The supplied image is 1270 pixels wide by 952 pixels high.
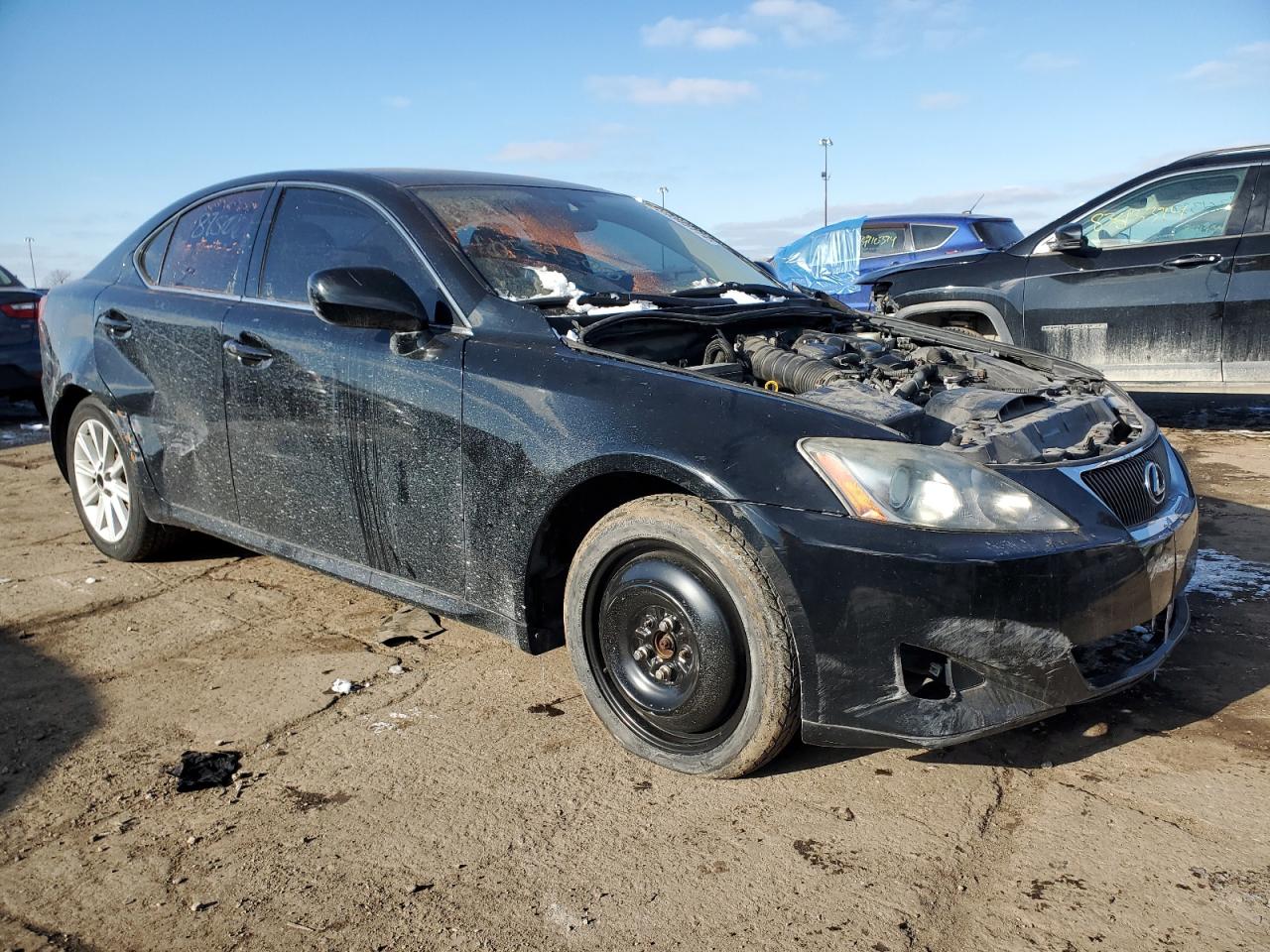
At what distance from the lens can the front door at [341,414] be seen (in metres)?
3.14

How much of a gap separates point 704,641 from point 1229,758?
1418mm

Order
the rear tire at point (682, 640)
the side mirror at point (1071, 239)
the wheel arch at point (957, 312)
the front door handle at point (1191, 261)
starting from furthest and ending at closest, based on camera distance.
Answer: the wheel arch at point (957, 312) < the side mirror at point (1071, 239) < the front door handle at point (1191, 261) < the rear tire at point (682, 640)

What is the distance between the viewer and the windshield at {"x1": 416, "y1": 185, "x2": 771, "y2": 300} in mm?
3412

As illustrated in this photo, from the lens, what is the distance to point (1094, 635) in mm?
2475

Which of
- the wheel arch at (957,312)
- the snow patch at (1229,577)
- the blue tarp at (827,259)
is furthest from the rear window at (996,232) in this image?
the snow patch at (1229,577)

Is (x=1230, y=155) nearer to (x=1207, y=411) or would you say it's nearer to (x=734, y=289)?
(x=1207, y=411)

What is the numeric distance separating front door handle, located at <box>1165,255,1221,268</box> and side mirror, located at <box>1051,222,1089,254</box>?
514mm

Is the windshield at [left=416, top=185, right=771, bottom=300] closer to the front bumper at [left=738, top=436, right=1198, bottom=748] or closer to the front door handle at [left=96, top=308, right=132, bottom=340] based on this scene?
the front bumper at [left=738, top=436, right=1198, bottom=748]

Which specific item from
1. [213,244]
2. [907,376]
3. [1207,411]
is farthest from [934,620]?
[1207,411]

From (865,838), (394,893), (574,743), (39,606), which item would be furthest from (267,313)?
(865,838)

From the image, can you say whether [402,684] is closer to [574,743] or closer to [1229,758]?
[574,743]

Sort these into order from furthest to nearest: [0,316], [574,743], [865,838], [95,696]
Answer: [0,316] < [95,696] < [574,743] < [865,838]

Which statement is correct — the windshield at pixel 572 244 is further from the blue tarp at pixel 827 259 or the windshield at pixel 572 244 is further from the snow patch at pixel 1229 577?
the blue tarp at pixel 827 259

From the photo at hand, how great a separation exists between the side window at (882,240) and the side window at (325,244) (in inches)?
366
